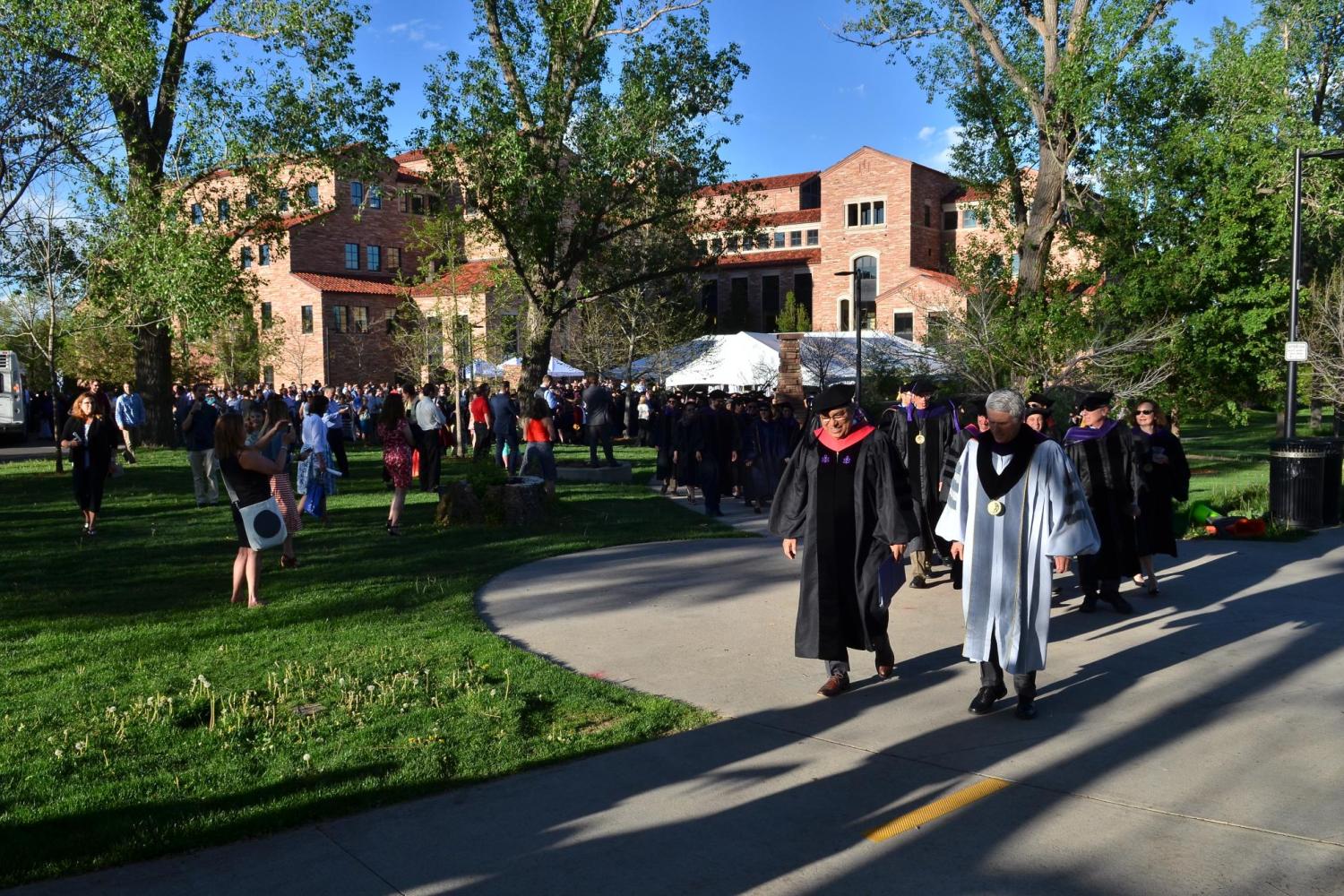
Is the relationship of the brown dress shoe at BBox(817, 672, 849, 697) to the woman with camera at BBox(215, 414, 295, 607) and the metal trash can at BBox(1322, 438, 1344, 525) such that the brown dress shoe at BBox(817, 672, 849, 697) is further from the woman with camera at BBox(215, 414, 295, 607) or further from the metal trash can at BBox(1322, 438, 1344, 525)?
the metal trash can at BBox(1322, 438, 1344, 525)

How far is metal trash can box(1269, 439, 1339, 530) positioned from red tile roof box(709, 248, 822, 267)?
2047 inches

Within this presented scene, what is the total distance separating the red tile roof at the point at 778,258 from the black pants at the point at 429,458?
48797 mm

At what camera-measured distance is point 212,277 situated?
19.5 meters

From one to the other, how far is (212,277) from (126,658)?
46.2 feet

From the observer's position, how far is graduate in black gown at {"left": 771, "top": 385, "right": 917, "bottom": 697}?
623 cm

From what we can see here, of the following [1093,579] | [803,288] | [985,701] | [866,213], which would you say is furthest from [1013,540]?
[803,288]

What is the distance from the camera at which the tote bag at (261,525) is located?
8172 mm

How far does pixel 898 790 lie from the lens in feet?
15.5

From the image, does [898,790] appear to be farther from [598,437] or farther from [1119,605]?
[598,437]

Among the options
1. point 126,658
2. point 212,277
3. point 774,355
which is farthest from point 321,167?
point 126,658

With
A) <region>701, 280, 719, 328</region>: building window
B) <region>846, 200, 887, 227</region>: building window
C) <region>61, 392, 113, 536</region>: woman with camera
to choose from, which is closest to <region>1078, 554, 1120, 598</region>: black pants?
<region>61, 392, 113, 536</region>: woman with camera

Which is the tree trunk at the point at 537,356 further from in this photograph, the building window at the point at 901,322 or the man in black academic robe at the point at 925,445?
the building window at the point at 901,322

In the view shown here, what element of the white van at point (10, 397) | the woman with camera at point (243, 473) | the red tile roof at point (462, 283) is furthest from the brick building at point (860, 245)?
the woman with camera at point (243, 473)

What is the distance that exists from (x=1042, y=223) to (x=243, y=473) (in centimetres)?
1747
